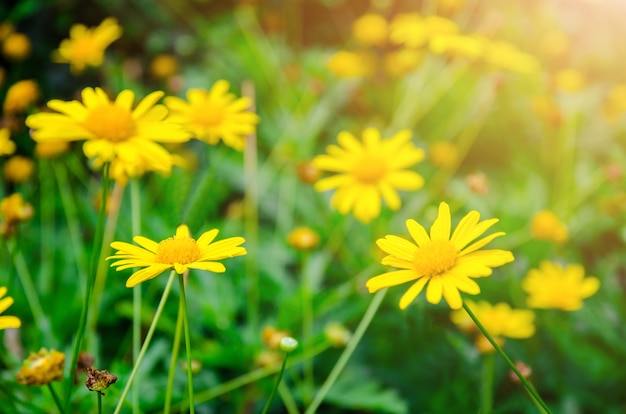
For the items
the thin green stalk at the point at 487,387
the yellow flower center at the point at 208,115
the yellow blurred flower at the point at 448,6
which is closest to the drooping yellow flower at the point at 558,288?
the thin green stalk at the point at 487,387

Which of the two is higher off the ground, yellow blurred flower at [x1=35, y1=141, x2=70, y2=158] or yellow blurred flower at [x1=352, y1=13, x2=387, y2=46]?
yellow blurred flower at [x1=352, y1=13, x2=387, y2=46]

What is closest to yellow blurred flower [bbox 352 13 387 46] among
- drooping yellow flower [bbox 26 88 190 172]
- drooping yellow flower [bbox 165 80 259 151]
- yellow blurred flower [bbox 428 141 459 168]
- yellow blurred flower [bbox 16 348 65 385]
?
yellow blurred flower [bbox 428 141 459 168]

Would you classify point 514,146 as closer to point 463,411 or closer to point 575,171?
point 575,171

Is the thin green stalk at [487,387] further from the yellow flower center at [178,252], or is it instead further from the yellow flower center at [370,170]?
the yellow flower center at [178,252]

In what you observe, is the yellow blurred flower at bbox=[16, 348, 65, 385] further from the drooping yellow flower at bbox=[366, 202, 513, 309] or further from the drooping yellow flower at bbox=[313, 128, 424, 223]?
the drooping yellow flower at bbox=[313, 128, 424, 223]

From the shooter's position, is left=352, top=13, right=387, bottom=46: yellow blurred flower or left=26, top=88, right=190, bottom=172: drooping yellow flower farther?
left=352, top=13, right=387, bottom=46: yellow blurred flower

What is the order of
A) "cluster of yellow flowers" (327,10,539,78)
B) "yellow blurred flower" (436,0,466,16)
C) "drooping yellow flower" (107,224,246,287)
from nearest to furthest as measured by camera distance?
1. "drooping yellow flower" (107,224,246,287)
2. "cluster of yellow flowers" (327,10,539,78)
3. "yellow blurred flower" (436,0,466,16)

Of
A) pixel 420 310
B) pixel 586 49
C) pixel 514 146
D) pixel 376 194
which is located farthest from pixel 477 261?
pixel 586 49
